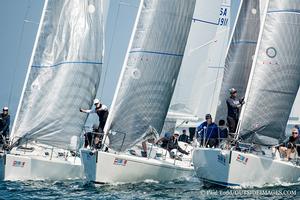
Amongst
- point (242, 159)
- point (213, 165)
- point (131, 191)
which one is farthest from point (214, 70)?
point (131, 191)

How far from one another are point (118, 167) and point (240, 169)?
11.5ft

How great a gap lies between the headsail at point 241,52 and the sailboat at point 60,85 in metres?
4.35

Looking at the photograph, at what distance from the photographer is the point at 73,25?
27016 mm

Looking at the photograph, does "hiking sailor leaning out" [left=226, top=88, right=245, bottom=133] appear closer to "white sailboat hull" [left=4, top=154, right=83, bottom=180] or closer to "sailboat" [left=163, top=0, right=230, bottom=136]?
"white sailboat hull" [left=4, top=154, right=83, bottom=180]

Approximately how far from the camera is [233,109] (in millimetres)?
24438

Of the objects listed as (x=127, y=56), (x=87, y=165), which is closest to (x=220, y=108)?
(x=127, y=56)

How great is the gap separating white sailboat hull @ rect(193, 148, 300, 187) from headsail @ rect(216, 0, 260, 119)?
4.14 meters

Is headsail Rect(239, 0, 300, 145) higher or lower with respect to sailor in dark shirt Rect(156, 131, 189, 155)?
higher

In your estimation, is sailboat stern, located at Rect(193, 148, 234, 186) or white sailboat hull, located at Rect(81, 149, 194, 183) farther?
white sailboat hull, located at Rect(81, 149, 194, 183)

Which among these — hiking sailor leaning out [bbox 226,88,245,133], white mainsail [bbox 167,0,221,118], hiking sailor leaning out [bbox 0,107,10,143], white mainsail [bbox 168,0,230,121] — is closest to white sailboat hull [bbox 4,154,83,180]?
hiking sailor leaning out [bbox 0,107,10,143]

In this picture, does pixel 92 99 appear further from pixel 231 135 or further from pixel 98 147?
pixel 231 135

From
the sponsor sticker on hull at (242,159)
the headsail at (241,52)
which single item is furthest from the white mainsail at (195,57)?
the sponsor sticker on hull at (242,159)

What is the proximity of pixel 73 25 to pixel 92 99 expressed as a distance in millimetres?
2541

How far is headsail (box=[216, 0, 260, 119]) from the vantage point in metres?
27.3
